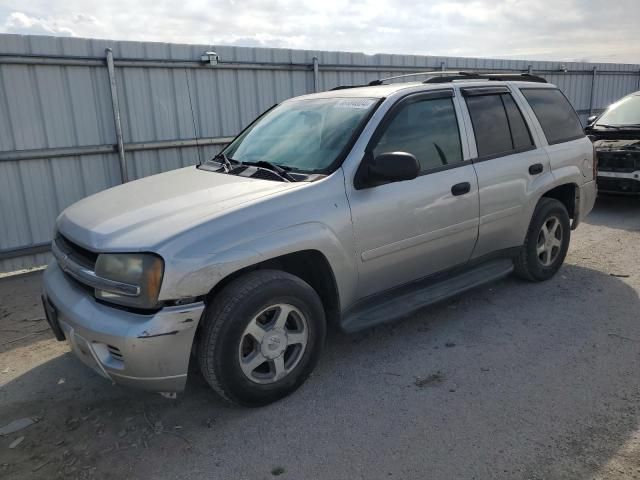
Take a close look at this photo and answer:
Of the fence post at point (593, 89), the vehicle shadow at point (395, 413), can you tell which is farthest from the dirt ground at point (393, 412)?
the fence post at point (593, 89)

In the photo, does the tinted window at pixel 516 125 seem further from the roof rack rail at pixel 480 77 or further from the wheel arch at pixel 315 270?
the wheel arch at pixel 315 270

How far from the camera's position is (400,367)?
354 cm

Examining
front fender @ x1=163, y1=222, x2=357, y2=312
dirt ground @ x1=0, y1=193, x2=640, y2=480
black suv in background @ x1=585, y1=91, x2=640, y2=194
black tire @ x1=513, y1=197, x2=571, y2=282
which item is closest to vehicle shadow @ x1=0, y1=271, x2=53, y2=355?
dirt ground @ x1=0, y1=193, x2=640, y2=480

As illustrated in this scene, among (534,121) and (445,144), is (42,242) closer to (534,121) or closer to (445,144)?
(445,144)

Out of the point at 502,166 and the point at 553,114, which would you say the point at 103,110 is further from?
the point at 553,114

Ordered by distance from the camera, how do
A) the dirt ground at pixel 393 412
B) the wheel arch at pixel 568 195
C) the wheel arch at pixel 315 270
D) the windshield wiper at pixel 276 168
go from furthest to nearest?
the wheel arch at pixel 568 195 < the windshield wiper at pixel 276 168 < the wheel arch at pixel 315 270 < the dirt ground at pixel 393 412

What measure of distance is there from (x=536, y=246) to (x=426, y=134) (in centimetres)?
176

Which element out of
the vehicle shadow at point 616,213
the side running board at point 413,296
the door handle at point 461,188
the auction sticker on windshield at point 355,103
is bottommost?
the vehicle shadow at point 616,213

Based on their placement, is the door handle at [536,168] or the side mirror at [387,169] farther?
the door handle at [536,168]

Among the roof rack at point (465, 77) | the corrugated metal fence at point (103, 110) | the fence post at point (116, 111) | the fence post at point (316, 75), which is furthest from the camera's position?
the fence post at point (316, 75)

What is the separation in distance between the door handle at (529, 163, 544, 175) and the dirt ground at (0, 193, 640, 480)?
119 centimetres

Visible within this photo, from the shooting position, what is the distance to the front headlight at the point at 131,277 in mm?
2633

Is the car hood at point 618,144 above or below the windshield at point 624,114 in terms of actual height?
below

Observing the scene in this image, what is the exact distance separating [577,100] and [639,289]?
11.2 metres
